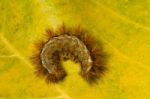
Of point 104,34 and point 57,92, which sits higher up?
point 104,34

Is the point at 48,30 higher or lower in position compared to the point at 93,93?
higher

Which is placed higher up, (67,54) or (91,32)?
(91,32)

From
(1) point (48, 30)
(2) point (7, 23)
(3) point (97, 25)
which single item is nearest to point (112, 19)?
(3) point (97, 25)

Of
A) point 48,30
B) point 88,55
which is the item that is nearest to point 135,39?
point 88,55

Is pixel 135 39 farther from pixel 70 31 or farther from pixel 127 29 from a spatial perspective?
pixel 70 31

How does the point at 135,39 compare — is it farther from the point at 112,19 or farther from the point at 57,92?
the point at 57,92

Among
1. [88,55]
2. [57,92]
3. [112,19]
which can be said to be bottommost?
[57,92]
